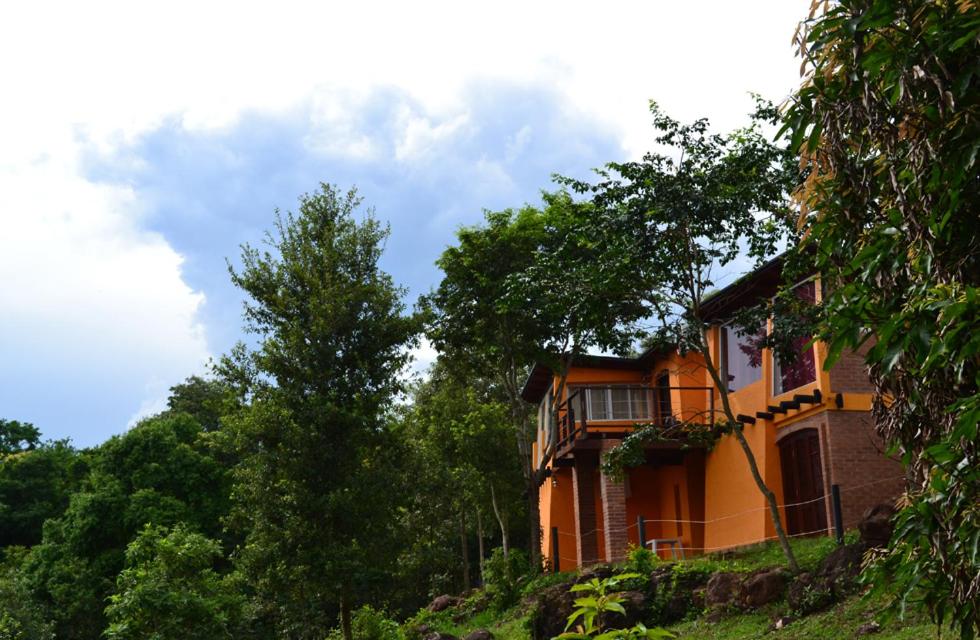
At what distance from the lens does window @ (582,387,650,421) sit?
27406 millimetres

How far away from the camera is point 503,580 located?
925 inches

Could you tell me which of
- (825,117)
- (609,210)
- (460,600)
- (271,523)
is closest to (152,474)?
(460,600)

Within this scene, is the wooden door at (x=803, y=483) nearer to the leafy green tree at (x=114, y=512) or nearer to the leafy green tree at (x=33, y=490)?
the leafy green tree at (x=114, y=512)

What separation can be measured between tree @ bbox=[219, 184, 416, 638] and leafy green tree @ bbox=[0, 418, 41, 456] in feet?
134

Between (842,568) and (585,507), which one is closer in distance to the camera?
(842,568)

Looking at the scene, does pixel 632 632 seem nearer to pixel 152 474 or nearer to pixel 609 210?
pixel 609 210

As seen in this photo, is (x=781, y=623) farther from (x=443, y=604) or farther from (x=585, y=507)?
(x=443, y=604)

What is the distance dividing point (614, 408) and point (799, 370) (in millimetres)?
7720

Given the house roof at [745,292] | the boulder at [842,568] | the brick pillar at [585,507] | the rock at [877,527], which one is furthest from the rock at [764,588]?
the brick pillar at [585,507]

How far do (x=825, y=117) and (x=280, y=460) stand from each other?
1472 cm

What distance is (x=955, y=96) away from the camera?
430 centimetres

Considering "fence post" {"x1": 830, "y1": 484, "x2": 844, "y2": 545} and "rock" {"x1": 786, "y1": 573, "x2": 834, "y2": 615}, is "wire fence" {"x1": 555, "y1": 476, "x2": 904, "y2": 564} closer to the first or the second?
"fence post" {"x1": 830, "y1": 484, "x2": 844, "y2": 545}

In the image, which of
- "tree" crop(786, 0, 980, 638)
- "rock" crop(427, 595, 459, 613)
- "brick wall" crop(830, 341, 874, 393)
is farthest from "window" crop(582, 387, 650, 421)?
"tree" crop(786, 0, 980, 638)

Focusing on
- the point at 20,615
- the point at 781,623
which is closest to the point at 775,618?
the point at 781,623
